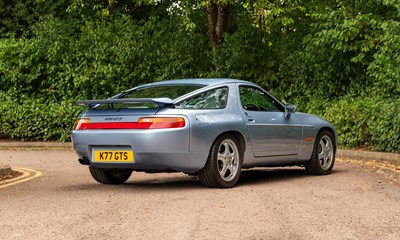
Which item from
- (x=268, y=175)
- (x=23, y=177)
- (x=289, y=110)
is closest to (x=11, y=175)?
(x=23, y=177)

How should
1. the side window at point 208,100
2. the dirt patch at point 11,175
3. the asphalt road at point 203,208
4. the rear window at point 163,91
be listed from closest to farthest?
the asphalt road at point 203,208 < the side window at point 208,100 < the rear window at point 163,91 < the dirt patch at point 11,175

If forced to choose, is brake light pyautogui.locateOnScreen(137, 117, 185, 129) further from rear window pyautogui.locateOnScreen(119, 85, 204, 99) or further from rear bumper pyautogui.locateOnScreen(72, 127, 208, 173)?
rear window pyautogui.locateOnScreen(119, 85, 204, 99)

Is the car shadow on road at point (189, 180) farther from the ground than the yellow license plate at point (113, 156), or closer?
closer

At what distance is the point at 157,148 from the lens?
1029 centimetres

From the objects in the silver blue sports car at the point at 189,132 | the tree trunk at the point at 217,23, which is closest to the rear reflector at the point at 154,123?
the silver blue sports car at the point at 189,132

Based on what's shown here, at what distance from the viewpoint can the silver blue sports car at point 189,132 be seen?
34.1ft

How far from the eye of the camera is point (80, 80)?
2381 centimetres

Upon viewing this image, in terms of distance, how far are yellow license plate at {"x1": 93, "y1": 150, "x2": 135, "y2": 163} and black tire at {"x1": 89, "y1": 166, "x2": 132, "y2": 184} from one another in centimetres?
68

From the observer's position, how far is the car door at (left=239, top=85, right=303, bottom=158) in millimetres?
11555

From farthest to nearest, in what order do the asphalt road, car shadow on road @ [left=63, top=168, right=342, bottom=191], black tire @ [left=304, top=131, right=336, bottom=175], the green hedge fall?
the green hedge
black tire @ [left=304, top=131, right=336, bottom=175]
car shadow on road @ [left=63, top=168, right=342, bottom=191]
the asphalt road

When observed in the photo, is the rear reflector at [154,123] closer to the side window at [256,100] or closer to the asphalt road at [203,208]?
the asphalt road at [203,208]

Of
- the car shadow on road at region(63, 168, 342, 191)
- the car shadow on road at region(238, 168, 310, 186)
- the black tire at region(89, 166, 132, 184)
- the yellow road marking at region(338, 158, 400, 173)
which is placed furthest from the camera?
the yellow road marking at region(338, 158, 400, 173)

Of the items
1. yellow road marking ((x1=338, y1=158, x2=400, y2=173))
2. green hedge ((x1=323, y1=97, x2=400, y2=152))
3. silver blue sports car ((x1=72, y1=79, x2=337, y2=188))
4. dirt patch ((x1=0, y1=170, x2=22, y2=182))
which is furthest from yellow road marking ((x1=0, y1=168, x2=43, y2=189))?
green hedge ((x1=323, y1=97, x2=400, y2=152))

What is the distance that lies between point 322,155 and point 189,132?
11.3 ft
